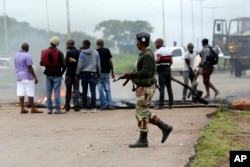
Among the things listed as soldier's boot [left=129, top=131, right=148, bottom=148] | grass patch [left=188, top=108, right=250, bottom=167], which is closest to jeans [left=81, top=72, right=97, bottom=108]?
grass patch [left=188, top=108, right=250, bottom=167]

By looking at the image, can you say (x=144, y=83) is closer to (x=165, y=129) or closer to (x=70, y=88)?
(x=165, y=129)

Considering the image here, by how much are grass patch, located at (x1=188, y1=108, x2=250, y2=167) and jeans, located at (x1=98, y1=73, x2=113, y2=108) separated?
3094 millimetres

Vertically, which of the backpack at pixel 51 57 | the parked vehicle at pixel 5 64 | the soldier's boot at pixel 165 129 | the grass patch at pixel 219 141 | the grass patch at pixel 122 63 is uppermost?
the backpack at pixel 51 57

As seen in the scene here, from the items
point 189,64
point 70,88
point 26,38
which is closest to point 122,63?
point 26,38

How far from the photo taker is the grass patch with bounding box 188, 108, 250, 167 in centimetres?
859

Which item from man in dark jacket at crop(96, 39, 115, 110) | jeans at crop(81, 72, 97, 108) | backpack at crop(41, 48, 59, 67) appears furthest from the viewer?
man in dark jacket at crop(96, 39, 115, 110)

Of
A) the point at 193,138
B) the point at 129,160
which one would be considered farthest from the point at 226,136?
the point at 129,160

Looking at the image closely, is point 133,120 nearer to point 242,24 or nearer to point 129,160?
point 129,160

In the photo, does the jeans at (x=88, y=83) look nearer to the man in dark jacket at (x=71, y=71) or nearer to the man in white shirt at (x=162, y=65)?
the man in dark jacket at (x=71, y=71)

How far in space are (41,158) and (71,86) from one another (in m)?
6.97

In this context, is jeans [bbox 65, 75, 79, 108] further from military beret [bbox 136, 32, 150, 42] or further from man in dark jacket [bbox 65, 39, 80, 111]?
military beret [bbox 136, 32, 150, 42]

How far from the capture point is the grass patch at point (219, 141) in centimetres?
859

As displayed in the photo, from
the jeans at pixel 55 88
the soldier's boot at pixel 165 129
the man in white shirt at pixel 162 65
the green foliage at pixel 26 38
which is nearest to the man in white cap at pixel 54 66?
the jeans at pixel 55 88

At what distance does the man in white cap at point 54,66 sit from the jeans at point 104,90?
126 cm
